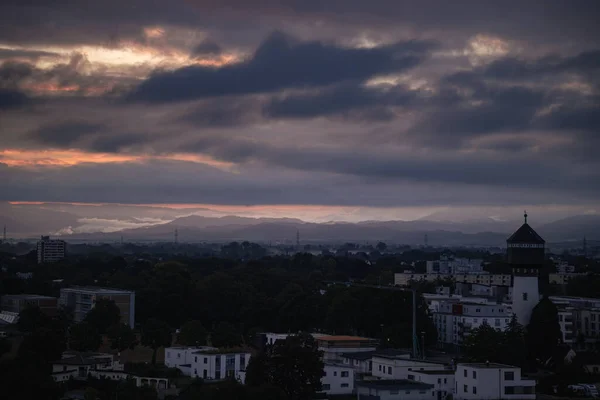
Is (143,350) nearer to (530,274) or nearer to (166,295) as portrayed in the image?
(166,295)

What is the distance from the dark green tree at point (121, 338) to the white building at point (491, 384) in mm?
16476

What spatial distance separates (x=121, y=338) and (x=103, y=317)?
633cm

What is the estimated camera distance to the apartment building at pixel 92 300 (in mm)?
50750

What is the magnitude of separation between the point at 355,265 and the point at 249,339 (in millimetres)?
52987

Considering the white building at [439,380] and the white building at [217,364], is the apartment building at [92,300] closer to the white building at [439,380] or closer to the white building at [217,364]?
the white building at [217,364]

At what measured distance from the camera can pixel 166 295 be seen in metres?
52.9

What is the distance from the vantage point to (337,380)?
31.5 metres

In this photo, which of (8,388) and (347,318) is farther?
(347,318)

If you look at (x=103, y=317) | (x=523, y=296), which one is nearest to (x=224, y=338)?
(x=103, y=317)

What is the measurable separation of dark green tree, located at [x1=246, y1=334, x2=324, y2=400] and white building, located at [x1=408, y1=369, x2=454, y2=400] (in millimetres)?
3196

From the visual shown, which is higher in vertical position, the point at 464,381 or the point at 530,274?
the point at 530,274

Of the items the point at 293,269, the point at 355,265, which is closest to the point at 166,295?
the point at 293,269

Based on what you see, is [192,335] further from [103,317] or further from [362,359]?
[362,359]

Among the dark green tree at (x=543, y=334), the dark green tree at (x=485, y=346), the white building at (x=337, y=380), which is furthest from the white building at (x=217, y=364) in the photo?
the dark green tree at (x=543, y=334)
